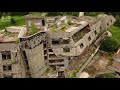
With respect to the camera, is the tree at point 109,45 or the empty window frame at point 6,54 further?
the tree at point 109,45

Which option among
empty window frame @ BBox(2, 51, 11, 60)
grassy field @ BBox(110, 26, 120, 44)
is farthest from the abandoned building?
grassy field @ BBox(110, 26, 120, 44)

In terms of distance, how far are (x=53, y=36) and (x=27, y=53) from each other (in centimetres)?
28

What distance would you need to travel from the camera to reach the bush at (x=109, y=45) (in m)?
3.33

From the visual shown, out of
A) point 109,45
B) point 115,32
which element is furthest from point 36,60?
point 115,32

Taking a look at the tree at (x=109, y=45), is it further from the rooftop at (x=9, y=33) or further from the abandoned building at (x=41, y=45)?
the rooftop at (x=9, y=33)

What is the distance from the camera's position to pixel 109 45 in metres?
3.36

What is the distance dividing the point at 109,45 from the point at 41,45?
0.63 meters

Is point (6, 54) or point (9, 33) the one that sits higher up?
point (9, 33)

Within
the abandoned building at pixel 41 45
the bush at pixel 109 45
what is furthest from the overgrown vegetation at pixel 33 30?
the bush at pixel 109 45

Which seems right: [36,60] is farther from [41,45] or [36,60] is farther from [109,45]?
[109,45]

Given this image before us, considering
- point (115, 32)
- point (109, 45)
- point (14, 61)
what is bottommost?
point (14, 61)

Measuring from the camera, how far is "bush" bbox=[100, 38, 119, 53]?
10.9 ft
